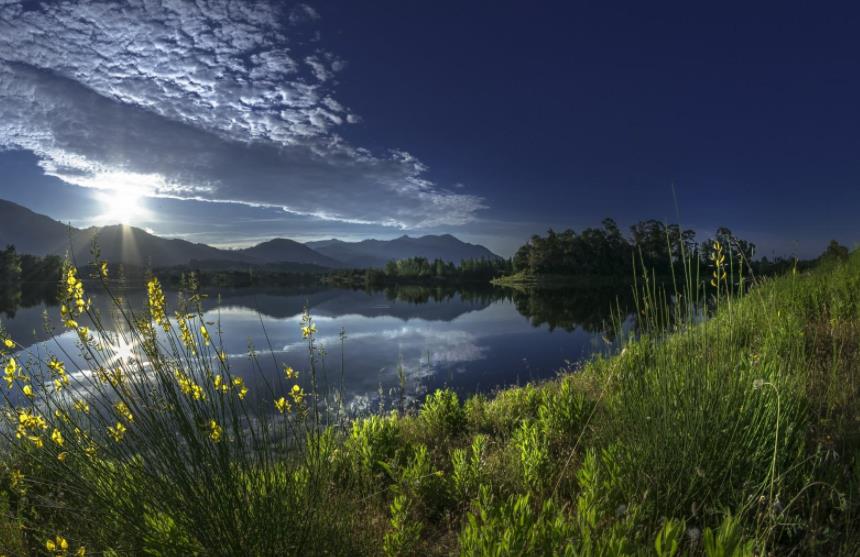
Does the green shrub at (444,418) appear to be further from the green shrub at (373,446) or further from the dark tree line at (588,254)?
the dark tree line at (588,254)

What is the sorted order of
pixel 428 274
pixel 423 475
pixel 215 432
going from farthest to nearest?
pixel 428 274 → pixel 423 475 → pixel 215 432

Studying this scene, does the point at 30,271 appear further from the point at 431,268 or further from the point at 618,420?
the point at 618,420

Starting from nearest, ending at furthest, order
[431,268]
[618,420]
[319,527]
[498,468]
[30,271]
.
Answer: [319,527] < [618,420] < [498,468] < [30,271] < [431,268]

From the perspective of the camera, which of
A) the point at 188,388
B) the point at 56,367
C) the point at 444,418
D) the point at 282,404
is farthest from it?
the point at 444,418

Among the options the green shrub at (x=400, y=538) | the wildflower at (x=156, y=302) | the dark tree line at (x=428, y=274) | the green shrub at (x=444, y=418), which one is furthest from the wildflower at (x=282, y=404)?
the dark tree line at (x=428, y=274)

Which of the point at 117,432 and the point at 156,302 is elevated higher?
the point at 156,302

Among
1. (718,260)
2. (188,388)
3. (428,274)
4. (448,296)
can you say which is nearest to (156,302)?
(188,388)

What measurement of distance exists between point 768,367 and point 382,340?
23.7 m

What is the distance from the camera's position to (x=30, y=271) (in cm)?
10050

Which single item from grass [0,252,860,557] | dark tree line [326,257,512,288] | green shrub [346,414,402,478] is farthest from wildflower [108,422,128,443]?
dark tree line [326,257,512,288]

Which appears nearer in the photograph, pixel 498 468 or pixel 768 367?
pixel 768 367

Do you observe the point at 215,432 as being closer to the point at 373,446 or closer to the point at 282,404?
the point at 282,404

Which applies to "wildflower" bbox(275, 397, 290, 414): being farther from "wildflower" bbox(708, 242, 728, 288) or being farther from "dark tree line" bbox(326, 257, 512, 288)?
"dark tree line" bbox(326, 257, 512, 288)

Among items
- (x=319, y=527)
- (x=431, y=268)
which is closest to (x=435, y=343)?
(x=319, y=527)
